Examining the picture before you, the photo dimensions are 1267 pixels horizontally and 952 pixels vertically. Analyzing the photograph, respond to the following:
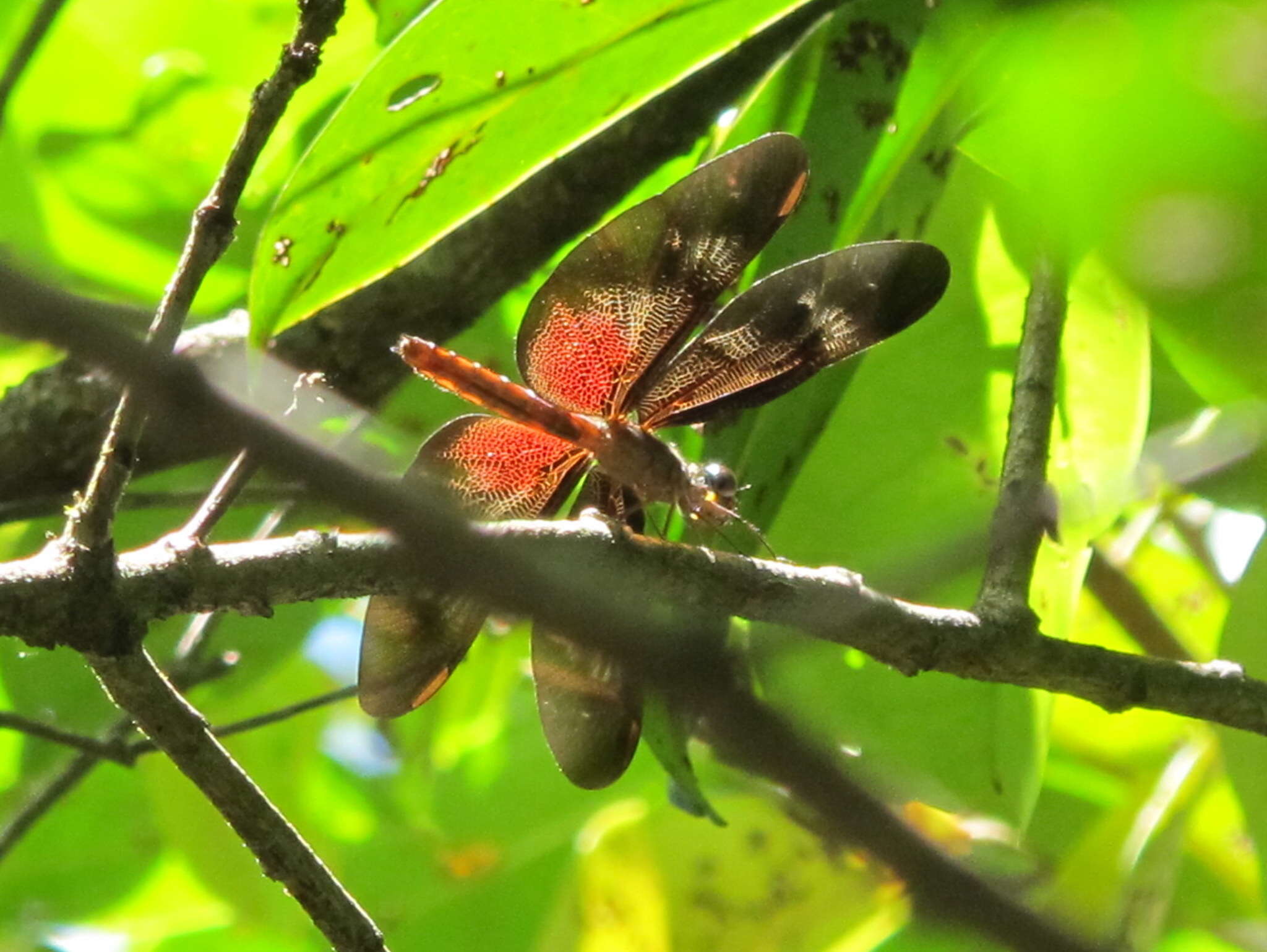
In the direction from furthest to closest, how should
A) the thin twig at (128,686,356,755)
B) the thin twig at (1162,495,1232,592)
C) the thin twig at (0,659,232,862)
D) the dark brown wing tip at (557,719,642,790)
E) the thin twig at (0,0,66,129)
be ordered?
the thin twig at (1162,495,1232,592) < the thin twig at (0,659,232,862) < the thin twig at (128,686,356,755) < the thin twig at (0,0,66,129) < the dark brown wing tip at (557,719,642,790)

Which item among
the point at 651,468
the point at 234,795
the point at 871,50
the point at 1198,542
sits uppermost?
the point at 871,50

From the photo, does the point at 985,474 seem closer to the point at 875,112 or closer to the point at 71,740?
the point at 875,112

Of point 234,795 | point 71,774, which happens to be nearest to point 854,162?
point 234,795

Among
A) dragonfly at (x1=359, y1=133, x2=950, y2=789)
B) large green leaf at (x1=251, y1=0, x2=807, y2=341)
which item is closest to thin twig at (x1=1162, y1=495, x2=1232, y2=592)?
dragonfly at (x1=359, y1=133, x2=950, y2=789)

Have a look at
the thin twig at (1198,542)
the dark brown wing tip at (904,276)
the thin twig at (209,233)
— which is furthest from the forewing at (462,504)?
the thin twig at (1198,542)

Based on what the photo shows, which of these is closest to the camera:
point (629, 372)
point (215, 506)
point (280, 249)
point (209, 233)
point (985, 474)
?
point (209, 233)

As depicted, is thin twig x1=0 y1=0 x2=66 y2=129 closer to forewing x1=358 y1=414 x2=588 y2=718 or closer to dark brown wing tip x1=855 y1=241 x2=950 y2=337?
forewing x1=358 y1=414 x2=588 y2=718
